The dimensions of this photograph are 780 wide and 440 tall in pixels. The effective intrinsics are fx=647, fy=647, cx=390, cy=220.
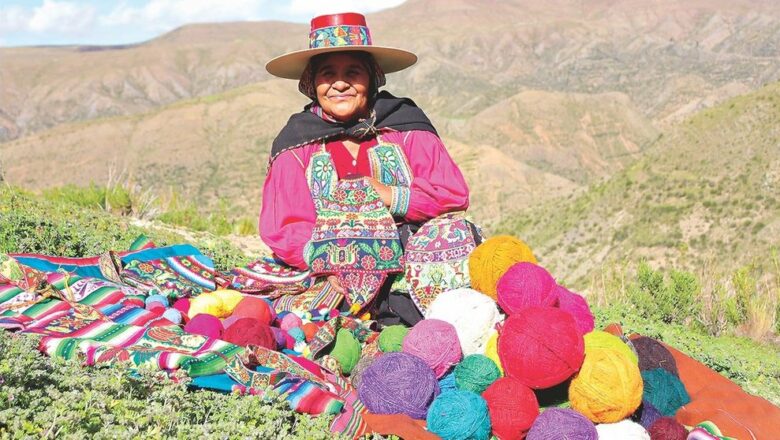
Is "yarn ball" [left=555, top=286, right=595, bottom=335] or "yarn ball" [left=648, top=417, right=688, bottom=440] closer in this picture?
"yarn ball" [left=648, top=417, right=688, bottom=440]

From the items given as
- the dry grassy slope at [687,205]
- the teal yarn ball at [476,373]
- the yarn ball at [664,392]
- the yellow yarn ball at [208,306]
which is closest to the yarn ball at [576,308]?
the yarn ball at [664,392]

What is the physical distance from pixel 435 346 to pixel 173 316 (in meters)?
1.19

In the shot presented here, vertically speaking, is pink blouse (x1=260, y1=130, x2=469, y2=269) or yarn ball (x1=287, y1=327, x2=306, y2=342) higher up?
pink blouse (x1=260, y1=130, x2=469, y2=269)

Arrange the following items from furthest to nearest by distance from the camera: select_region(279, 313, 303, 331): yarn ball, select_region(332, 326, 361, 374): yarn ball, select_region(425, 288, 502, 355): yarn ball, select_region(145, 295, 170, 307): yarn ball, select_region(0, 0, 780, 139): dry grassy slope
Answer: select_region(0, 0, 780, 139): dry grassy slope
select_region(145, 295, 170, 307): yarn ball
select_region(279, 313, 303, 331): yarn ball
select_region(332, 326, 361, 374): yarn ball
select_region(425, 288, 502, 355): yarn ball

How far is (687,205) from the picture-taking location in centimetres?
1627

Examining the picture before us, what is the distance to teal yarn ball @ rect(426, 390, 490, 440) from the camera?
200cm

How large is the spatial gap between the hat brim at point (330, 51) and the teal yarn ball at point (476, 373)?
152cm

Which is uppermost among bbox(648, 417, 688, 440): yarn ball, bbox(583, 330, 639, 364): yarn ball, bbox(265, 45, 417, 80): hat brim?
bbox(265, 45, 417, 80): hat brim

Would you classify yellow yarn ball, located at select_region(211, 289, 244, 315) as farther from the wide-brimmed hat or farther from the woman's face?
the wide-brimmed hat

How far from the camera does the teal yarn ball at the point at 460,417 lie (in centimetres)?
200

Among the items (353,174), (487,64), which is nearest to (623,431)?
(353,174)

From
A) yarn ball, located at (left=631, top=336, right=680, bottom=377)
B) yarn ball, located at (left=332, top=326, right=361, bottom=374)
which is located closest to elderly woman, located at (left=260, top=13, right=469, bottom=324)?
yarn ball, located at (left=332, top=326, right=361, bottom=374)

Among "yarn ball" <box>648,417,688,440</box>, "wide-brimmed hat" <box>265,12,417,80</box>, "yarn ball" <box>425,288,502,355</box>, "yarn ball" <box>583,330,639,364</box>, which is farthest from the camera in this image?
"wide-brimmed hat" <box>265,12,417,80</box>

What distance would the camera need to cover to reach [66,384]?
1.91m
